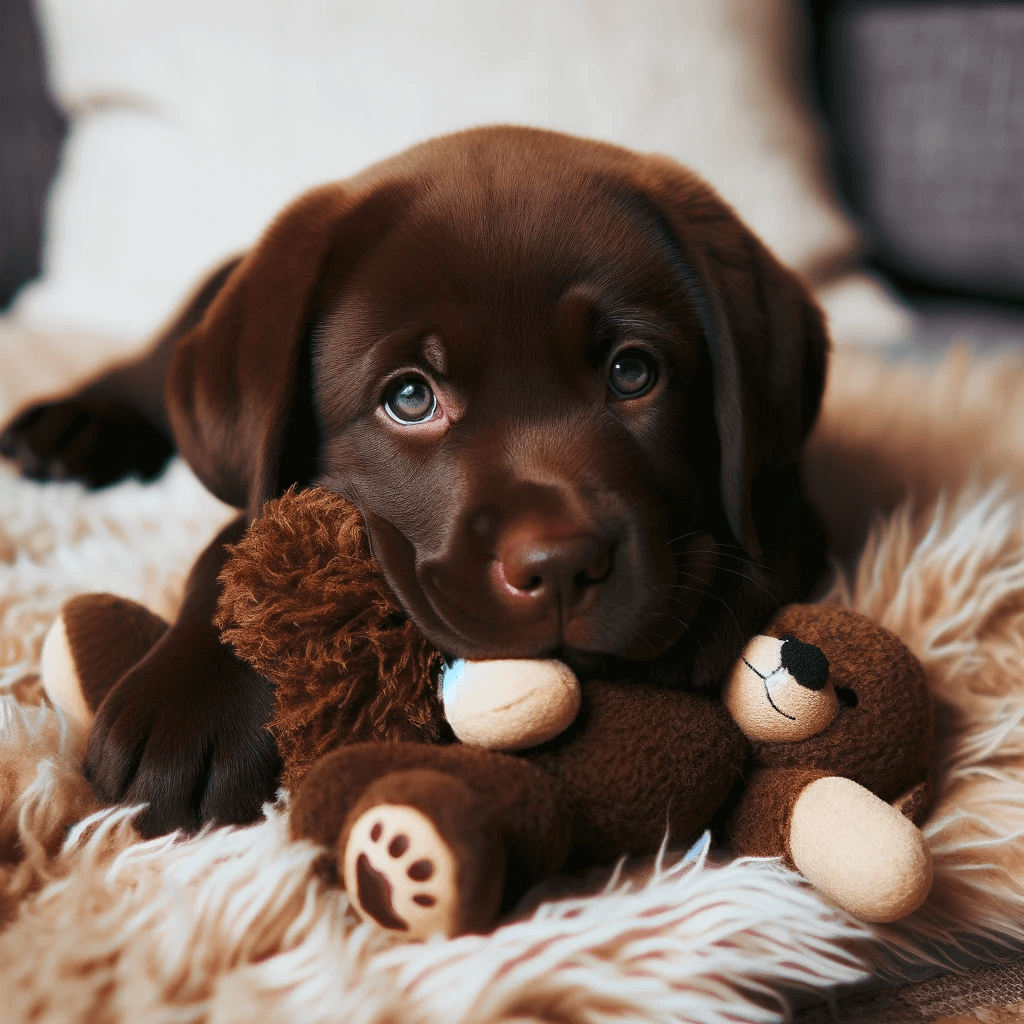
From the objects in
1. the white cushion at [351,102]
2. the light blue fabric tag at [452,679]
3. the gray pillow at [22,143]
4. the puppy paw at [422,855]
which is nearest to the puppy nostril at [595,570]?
the light blue fabric tag at [452,679]

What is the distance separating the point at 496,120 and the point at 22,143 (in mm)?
1613

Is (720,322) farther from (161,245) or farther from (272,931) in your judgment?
(161,245)

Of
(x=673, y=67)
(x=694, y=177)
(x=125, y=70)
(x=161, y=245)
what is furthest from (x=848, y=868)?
(x=125, y=70)

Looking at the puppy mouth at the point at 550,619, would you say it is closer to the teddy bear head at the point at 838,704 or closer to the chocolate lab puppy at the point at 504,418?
the chocolate lab puppy at the point at 504,418

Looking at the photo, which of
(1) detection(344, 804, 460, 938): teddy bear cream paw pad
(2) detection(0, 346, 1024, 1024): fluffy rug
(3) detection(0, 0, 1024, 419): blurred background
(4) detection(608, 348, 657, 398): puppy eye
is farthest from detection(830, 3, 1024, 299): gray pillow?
(1) detection(344, 804, 460, 938): teddy bear cream paw pad

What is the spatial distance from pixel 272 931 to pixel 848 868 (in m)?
0.53

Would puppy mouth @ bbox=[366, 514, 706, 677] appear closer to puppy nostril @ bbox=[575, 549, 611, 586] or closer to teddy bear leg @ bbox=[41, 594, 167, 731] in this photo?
puppy nostril @ bbox=[575, 549, 611, 586]

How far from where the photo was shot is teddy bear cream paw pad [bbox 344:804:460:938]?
82 centimetres

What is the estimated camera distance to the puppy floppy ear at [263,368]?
1335 millimetres

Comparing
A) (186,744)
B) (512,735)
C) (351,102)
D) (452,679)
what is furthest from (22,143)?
(512,735)

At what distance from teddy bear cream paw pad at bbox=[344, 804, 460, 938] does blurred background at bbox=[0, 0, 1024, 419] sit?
2.08 metres

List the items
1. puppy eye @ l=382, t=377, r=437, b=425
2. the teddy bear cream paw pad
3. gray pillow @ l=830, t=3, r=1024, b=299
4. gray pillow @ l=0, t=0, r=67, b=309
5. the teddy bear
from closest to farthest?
→ the teddy bear cream paw pad < the teddy bear < puppy eye @ l=382, t=377, r=437, b=425 < gray pillow @ l=830, t=3, r=1024, b=299 < gray pillow @ l=0, t=0, r=67, b=309

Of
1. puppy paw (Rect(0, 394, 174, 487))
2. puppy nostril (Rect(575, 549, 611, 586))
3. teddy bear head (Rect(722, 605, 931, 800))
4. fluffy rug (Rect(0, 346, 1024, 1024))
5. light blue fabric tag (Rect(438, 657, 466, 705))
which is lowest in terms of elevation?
puppy paw (Rect(0, 394, 174, 487))

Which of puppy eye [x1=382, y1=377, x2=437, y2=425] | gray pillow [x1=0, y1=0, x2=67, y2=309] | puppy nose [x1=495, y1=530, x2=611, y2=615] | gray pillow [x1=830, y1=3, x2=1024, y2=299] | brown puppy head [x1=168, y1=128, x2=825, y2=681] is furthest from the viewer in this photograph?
gray pillow [x1=0, y1=0, x2=67, y2=309]
